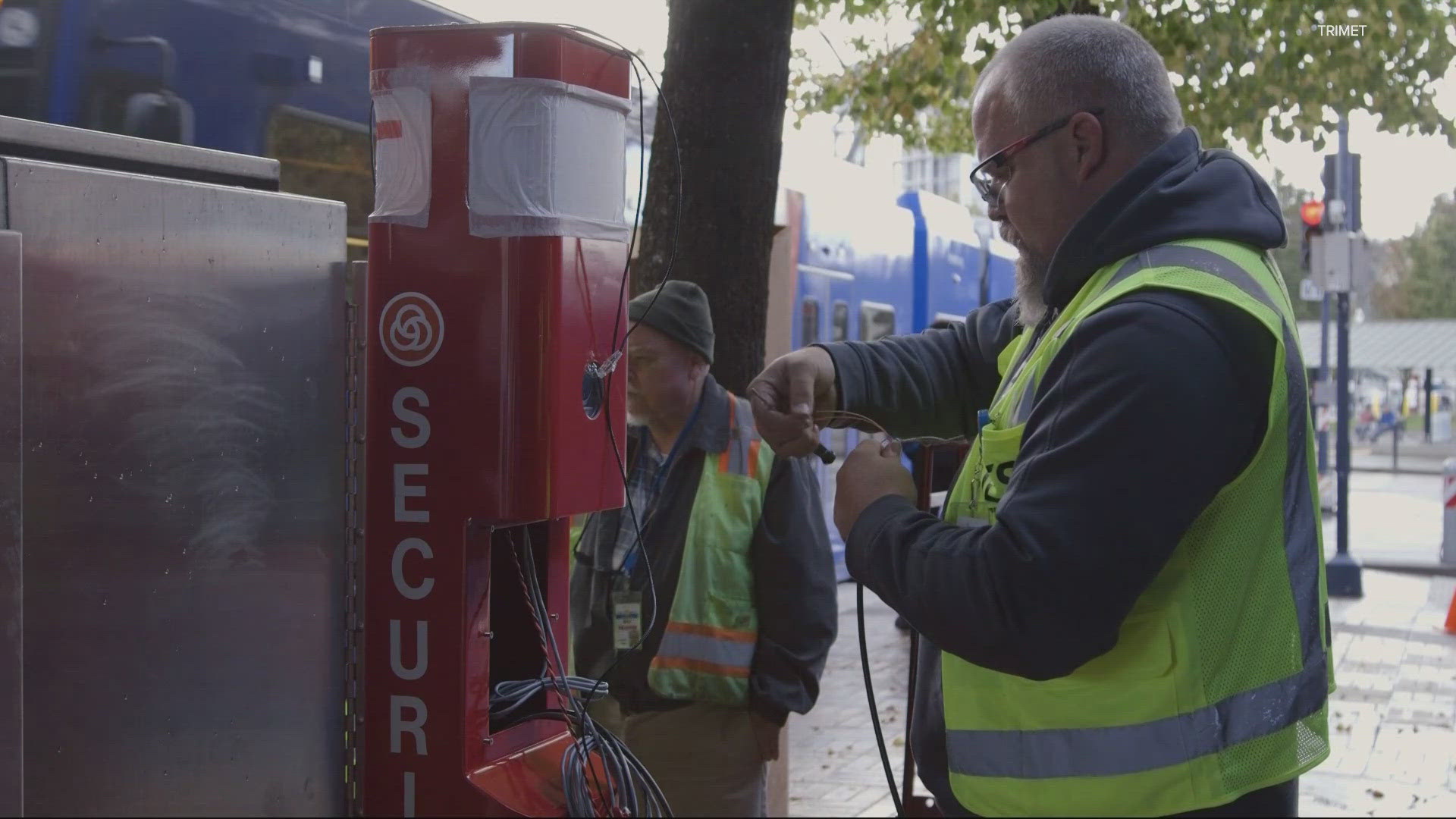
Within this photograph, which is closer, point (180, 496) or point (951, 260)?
point (180, 496)

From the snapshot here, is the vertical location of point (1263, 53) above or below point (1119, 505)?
above

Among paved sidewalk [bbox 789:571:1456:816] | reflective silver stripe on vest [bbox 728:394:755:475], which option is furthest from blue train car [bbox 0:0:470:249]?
paved sidewalk [bbox 789:571:1456:816]

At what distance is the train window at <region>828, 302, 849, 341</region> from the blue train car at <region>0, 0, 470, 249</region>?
6.00m

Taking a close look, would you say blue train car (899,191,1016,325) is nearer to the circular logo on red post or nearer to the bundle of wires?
the bundle of wires

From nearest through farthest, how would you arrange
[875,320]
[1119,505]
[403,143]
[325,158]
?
[1119,505]
[403,143]
[325,158]
[875,320]

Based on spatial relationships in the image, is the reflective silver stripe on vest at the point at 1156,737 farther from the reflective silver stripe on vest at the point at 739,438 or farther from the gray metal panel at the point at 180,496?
the reflective silver stripe on vest at the point at 739,438

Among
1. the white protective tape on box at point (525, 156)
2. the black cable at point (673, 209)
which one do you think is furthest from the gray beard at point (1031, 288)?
the white protective tape on box at point (525, 156)

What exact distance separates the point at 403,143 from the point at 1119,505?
1312 millimetres

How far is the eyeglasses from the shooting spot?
2160 millimetres

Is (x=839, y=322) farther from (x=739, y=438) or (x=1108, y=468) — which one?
(x=1108, y=468)

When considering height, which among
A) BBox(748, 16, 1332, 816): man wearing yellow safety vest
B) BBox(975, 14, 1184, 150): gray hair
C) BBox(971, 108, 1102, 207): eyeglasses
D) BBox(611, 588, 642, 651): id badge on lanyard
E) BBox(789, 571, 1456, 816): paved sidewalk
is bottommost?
BBox(789, 571, 1456, 816): paved sidewalk

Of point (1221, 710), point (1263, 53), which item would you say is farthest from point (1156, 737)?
point (1263, 53)

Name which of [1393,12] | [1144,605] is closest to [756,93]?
[1144,605]

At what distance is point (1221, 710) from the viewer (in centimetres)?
195
